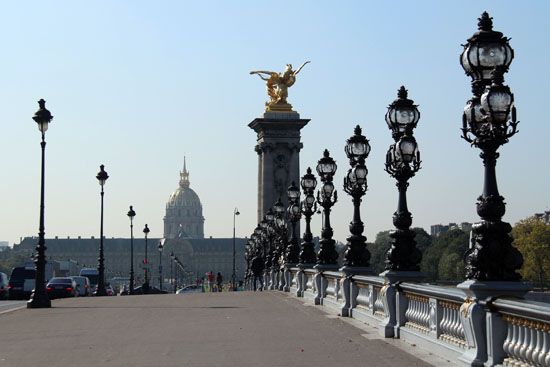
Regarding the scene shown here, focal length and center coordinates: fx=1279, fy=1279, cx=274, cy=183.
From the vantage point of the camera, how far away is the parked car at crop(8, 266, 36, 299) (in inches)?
2771

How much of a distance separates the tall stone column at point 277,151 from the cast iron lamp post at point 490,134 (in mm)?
114530

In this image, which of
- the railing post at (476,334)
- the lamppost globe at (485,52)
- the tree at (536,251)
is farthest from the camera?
the tree at (536,251)

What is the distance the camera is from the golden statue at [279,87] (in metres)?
134

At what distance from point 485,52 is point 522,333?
12.9 ft

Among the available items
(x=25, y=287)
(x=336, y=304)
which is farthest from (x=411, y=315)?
(x=25, y=287)

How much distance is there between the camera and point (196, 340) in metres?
24.5

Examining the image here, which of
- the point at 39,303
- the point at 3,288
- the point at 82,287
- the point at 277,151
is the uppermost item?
the point at 277,151

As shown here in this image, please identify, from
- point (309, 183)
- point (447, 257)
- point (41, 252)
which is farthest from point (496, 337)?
point (447, 257)

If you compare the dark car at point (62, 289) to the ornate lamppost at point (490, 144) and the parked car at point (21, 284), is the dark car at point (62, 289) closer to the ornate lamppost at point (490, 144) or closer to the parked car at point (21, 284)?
the parked car at point (21, 284)

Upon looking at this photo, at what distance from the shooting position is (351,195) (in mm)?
32625

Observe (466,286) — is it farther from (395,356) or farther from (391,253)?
(391,253)

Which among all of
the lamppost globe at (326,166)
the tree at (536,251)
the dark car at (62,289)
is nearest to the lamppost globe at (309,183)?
the lamppost globe at (326,166)

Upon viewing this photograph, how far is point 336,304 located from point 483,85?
60.7ft

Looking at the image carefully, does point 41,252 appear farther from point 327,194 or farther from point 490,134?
point 490,134
